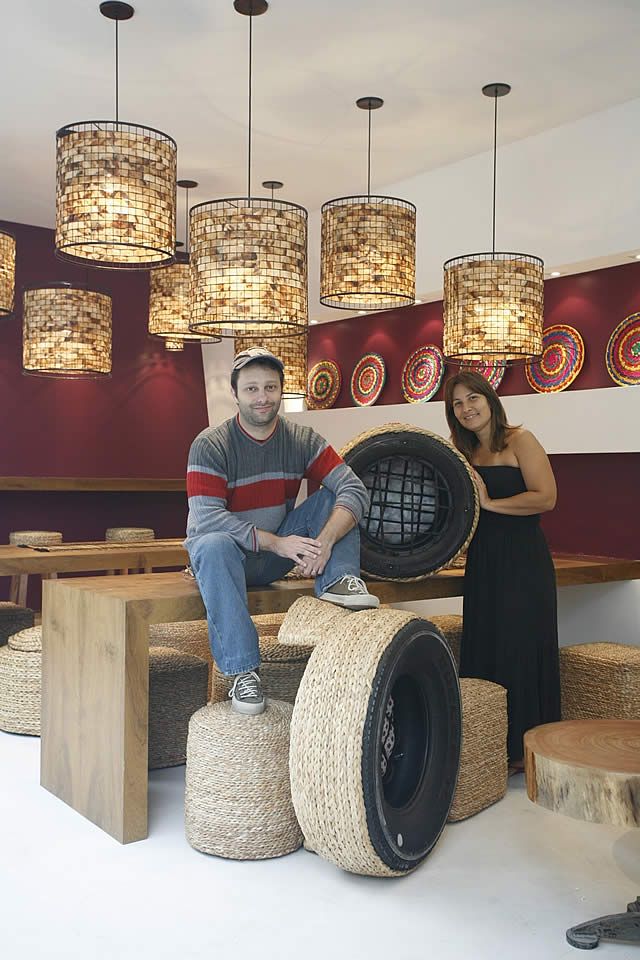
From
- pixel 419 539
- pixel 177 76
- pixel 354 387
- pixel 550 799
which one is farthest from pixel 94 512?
pixel 550 799

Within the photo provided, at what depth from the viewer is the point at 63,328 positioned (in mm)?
5281

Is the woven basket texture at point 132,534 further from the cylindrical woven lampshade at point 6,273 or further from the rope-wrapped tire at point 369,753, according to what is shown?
the rope-wrapped tire at point 369,753

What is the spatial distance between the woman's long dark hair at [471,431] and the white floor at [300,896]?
1422mm

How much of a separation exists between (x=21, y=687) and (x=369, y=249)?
7.64ft

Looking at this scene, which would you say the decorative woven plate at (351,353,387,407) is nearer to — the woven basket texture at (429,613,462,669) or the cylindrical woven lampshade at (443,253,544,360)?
the cylindrical woven lampshade at (443,253,544,360)

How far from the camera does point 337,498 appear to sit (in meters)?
3.36

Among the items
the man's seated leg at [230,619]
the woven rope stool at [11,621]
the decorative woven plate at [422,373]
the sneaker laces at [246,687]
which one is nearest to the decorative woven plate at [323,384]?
the decorative woven plate at [422,373]

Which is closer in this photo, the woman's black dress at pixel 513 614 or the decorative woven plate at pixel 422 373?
the woman's black dress at pixel 513 614

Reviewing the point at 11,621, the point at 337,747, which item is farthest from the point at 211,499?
the point at 11,621

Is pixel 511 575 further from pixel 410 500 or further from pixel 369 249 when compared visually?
pixel 369 249

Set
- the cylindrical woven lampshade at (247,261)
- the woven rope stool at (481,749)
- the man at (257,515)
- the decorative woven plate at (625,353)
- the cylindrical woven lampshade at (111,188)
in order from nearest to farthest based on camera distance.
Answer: the man at (257,515)
the woven rope stool at (481,749)
the cylindrical woven lampshade at (111,188)
the cylindrical woven lampshade at (247,261)
the decorative woven plate at (625,353)

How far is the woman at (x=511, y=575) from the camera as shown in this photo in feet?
11.6

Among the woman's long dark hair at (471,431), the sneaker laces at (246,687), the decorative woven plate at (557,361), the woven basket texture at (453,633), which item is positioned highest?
the decorative woven plate at (557,361)

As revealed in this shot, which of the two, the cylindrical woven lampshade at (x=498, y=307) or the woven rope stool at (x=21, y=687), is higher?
the cylindrical woven lampshade at (x=498, y=307)
